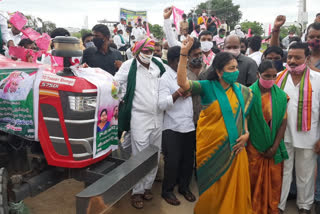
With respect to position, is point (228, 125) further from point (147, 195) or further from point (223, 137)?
point (147, 195)

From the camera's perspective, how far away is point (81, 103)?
6.87 feet

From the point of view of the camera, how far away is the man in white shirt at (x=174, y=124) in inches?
127

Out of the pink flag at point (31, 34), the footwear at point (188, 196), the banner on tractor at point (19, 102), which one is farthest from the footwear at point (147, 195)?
the pink flag at point (31, 34)

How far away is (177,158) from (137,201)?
2.22ft

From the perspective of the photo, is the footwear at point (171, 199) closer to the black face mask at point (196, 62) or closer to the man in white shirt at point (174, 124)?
the man in white shirt at point (174, 124)

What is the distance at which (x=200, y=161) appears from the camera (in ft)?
9.55

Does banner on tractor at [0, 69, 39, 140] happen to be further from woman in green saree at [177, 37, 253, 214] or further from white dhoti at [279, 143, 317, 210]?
white dhoti at [279, 143, 317, 210]

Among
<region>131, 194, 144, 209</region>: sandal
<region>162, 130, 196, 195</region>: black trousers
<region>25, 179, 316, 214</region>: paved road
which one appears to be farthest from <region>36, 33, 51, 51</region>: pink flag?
<region>131, 194, 144, 209</region>: sandal

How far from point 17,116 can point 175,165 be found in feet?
5.93

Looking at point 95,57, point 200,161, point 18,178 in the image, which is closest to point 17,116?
point 18,178

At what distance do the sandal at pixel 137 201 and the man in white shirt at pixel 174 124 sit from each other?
322 mm

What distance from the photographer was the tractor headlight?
2076mm

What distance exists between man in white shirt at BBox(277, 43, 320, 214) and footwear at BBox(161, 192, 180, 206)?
1.16 meters

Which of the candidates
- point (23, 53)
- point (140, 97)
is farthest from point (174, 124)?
point (23, 53)
